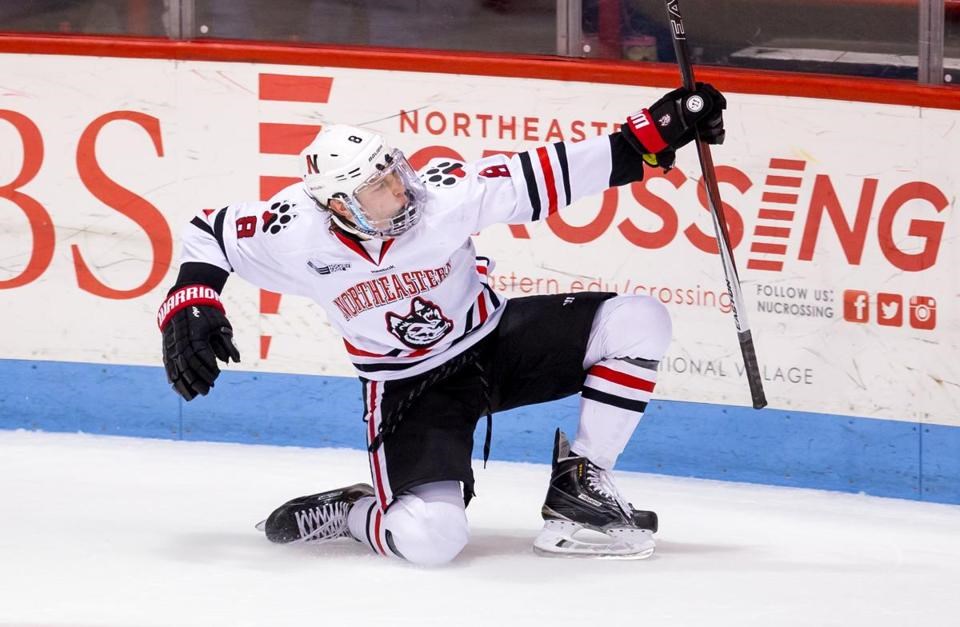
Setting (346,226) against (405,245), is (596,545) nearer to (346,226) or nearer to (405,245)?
(405,245)

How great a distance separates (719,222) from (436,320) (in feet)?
2.48

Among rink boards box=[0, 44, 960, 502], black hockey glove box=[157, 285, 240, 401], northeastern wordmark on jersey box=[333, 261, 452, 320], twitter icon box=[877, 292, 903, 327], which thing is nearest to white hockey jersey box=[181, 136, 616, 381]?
northeastern wordmark on jersey box=[333, 261, 452, 320]

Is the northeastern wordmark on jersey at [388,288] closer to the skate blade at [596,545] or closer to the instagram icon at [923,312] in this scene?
the skate blade at [596,545]

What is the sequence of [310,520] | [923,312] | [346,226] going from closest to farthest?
[346,226], [310,520], [923,312]

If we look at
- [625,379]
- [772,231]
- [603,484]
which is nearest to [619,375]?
[625,379]

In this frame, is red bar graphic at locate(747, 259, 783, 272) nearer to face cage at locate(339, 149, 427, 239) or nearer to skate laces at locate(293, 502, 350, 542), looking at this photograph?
face cage at locate(339, 149, 427, 239)

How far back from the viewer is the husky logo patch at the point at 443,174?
3.19 metres

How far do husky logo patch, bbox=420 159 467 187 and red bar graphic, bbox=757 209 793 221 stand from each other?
114 cm

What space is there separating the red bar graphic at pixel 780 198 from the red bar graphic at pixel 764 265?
17cm

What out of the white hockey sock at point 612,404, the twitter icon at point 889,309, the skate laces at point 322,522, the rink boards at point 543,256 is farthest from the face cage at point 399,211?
the twitter icon at point 889,309

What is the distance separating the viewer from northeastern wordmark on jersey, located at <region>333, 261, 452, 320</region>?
3.16m

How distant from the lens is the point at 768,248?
13.1 ft

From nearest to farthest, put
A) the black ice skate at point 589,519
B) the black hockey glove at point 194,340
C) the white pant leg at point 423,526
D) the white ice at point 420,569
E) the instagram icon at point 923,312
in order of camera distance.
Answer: the white ice at point 420,569
the black hockey glove at point 194,340
the white pant leg at point 423,526
the black ice skate at point 589,519
the instagram icon at point 923,312

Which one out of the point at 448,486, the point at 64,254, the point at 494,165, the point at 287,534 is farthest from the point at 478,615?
the point at 64,254
